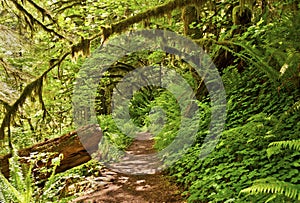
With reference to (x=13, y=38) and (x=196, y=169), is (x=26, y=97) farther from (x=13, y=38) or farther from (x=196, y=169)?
(x=196, y=169)

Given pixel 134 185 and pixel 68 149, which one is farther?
pixel 134 185

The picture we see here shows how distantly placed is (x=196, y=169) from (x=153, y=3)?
17.5 ft

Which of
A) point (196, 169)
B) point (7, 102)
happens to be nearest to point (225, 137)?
point (196, 169)

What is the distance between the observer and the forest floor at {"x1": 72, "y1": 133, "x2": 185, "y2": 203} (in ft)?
15.2

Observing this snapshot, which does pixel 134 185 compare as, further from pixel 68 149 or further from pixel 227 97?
pixel 227 97

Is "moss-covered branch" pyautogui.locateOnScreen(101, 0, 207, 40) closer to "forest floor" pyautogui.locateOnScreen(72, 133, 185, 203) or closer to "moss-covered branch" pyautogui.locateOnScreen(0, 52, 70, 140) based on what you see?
"moss-covered branch" pyautogui.locateOnScreen(0, 52, 70, 140)

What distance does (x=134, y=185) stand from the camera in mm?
5504

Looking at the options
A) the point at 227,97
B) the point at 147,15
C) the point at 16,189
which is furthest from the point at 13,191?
the point at 227,97

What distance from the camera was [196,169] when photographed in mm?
4383

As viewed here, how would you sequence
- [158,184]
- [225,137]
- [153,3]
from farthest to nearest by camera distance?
[153,3]
[158,184]
[225,137]

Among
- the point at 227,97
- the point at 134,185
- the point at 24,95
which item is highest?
the point at 24,95

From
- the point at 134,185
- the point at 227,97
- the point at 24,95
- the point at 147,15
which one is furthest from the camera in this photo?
the point at 134,185

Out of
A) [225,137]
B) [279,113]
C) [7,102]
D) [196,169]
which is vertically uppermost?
[7,102]

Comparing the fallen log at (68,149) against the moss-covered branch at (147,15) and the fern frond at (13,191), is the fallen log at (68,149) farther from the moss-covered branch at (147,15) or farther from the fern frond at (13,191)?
the moss-covered branch at (147,15)
